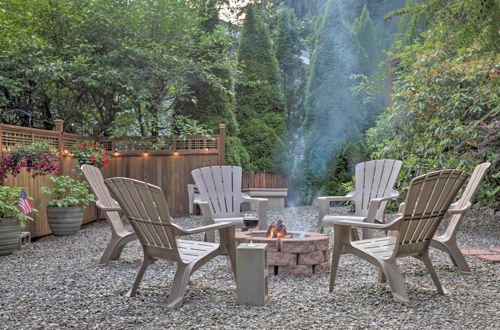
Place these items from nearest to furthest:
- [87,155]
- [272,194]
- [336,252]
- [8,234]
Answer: [336,252] < [8,234] < [87,155] < [272,194]

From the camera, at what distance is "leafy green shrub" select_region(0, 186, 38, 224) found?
186 inches

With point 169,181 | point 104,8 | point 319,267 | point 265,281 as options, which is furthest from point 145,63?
point 265,281

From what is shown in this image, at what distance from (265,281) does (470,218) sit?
195 inches

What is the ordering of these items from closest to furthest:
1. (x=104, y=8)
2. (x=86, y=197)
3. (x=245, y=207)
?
(x=86, y=197) < (x=104, y=8) < (x=245, y=207)

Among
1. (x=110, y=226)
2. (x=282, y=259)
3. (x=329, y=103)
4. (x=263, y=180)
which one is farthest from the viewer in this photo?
(x=329, y=103)

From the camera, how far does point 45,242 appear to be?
570cm

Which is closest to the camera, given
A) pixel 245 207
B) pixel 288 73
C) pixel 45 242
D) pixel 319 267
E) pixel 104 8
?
pixel 319 267

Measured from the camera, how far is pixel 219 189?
16.6ft

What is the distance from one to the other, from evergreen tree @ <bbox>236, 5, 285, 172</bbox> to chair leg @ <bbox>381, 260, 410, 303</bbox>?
7283 mm

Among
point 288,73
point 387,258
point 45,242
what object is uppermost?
point 288,73

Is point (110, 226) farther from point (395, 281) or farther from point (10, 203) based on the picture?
point (395, 281)

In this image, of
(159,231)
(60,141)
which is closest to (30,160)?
(60,141)

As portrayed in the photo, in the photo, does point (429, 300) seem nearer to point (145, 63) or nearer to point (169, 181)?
point (169, 181)

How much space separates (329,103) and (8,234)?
7.17 metres
